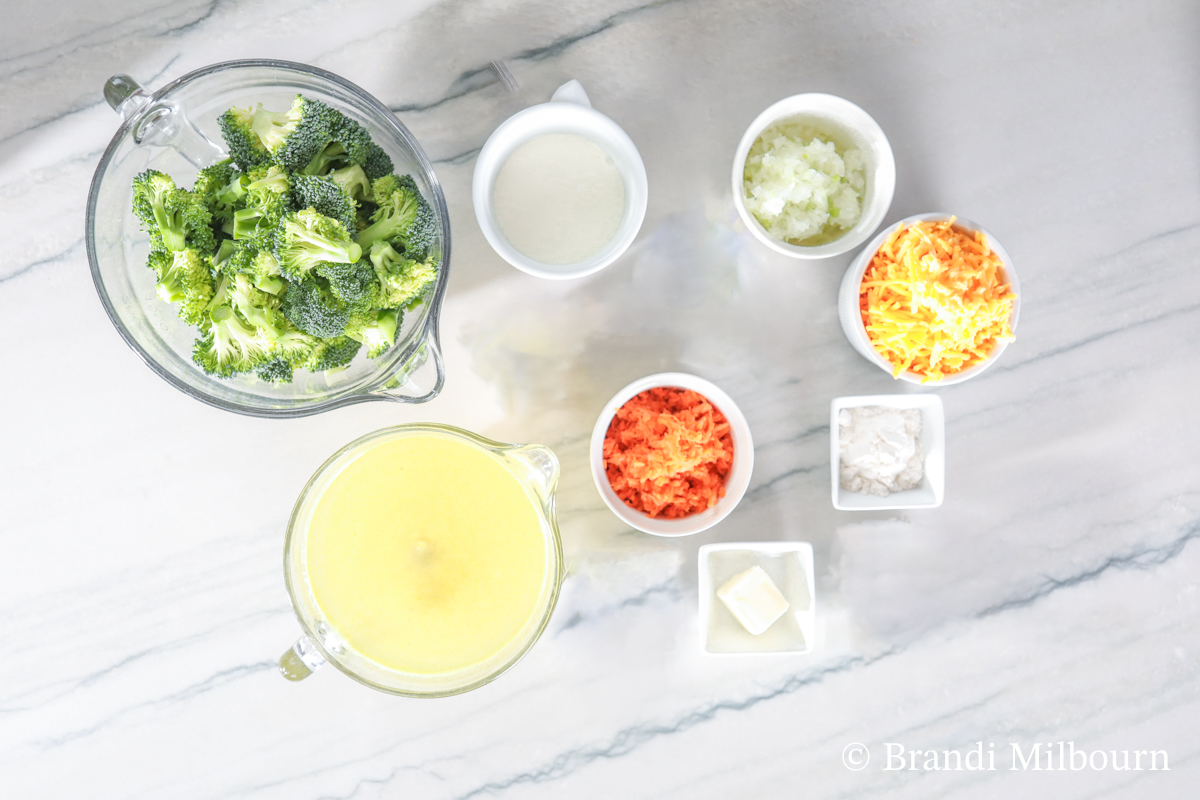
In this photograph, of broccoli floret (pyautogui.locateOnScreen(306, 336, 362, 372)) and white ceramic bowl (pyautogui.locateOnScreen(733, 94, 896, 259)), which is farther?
white ceramic bowl (pyautogui.locateOnScreen(733, 94, 896, 259))

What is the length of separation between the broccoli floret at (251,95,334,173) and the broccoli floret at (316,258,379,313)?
0.15 meters

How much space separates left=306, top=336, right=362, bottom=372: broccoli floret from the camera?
1.03 metres

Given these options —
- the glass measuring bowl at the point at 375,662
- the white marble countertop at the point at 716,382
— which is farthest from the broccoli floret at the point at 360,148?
the glass measuring bowl at the point at 375,662

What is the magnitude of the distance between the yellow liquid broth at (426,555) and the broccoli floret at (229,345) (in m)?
0.21

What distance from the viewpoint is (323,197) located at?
931 mm

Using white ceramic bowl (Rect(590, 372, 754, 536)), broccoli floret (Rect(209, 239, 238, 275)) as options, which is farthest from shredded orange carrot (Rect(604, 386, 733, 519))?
broccoli floret (Rect(209, 239, 238, 275))

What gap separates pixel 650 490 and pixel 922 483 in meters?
0.45

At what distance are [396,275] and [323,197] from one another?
0.13 meters

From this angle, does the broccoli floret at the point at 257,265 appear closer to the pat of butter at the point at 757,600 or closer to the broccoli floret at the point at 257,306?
the broccoli floret at the point at 257,306

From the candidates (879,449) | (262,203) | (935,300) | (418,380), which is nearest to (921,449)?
(879,449)

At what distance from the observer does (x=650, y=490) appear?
1.17m

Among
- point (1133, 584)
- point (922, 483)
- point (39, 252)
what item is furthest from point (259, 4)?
point (1133, 584)

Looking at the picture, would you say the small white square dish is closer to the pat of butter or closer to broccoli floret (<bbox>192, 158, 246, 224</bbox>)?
the pat of butter

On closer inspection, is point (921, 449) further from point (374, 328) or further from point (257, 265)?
point (257, 265)
